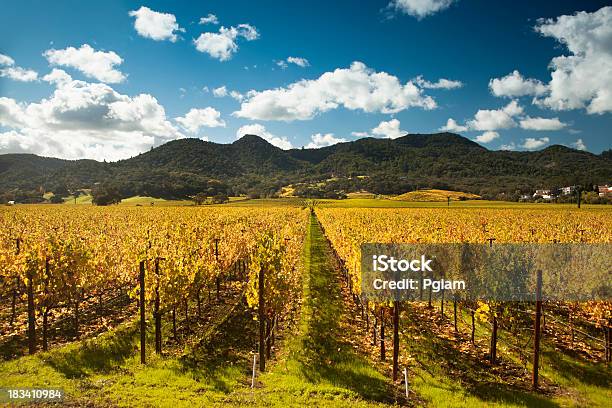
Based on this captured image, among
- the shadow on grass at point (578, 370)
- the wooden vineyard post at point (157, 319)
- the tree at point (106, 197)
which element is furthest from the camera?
the tree at point (106, 197)

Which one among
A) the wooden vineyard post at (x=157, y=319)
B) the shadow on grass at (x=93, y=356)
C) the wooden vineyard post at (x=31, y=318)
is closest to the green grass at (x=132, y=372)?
the shadow on grass at (x=93, y=356)

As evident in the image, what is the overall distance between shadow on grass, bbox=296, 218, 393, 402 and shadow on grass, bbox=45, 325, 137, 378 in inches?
218

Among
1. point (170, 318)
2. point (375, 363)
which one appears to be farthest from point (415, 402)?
point (170, 318)

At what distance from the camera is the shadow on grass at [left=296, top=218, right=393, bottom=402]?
32.2 ft

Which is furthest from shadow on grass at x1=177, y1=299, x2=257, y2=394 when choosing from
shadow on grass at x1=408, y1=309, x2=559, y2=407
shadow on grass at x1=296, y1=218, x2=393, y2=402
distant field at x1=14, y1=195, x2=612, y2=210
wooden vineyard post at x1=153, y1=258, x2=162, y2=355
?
distant field at x1=14, y1=195, x2=612, y2=210

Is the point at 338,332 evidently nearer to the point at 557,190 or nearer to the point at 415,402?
the point at 415,402

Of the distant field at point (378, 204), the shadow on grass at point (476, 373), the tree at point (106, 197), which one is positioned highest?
the tree at point (106, 197)

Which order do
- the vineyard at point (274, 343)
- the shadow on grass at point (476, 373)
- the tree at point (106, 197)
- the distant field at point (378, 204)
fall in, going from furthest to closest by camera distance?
the tree at point (106, 197), the distant field at point (378, 204), the vineyard at point (274, 343), the shadow on grass at point (476, 373)

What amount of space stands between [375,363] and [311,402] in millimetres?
3047

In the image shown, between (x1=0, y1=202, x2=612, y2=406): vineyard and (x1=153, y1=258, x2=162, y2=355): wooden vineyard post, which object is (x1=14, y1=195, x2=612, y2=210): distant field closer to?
(x1=0, y1=202, x2=612, y2=406): vineyard

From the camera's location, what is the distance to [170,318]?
15273mm

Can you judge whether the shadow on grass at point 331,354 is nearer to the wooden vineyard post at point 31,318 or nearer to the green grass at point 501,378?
A: the green grass at point 501,378

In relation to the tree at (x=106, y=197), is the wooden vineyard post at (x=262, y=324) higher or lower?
lower

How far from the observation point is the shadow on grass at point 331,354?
9.80 meters
